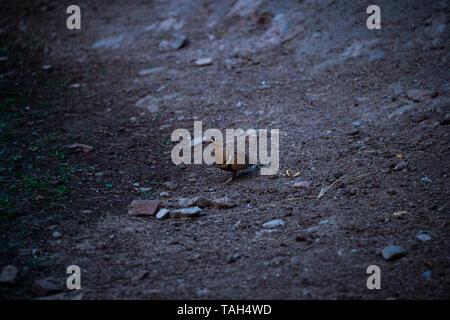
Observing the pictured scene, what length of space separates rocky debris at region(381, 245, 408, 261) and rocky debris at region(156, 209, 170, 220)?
1571 mm

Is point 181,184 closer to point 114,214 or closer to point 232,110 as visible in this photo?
point 114,214

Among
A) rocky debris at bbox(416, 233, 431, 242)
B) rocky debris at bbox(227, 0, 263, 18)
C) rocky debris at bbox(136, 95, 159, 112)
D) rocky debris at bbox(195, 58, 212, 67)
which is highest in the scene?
rocky debris at bbox(227, 0, 263, 18)

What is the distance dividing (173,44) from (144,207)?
139 inches

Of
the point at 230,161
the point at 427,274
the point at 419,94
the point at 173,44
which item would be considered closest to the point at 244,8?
the point at 173,44

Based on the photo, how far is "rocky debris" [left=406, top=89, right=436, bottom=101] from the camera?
3851mm

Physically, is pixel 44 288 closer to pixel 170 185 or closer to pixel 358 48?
pixel 170 185

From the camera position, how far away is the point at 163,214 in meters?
3.07

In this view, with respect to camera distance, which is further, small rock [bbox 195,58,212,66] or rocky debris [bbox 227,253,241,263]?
small rock [bbox 195,58,212,66]

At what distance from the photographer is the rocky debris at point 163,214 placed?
3071 mm

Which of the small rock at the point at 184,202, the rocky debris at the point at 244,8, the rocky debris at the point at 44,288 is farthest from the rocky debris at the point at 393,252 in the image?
the rocky debris at the point at 244,8

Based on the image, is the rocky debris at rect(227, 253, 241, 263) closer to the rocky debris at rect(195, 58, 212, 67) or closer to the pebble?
the pebble

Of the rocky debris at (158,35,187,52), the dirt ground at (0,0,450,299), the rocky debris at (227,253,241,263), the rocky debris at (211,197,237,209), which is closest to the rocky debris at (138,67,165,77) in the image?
the dirt ground at (0,0,450,299)

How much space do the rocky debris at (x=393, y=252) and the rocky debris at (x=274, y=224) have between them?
2.40ft

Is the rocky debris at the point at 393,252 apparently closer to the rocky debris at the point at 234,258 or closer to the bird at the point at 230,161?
the rocky debris at the point at 234,258
